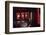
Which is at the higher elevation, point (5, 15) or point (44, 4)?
point (44, 4)

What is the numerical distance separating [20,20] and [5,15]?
243 mm

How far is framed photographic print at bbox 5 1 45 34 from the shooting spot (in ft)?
4.56

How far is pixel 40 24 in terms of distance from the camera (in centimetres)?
147

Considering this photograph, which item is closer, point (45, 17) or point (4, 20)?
point (4, 20)

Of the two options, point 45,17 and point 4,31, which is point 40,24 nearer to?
point 45,17

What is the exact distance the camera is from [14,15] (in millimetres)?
1407

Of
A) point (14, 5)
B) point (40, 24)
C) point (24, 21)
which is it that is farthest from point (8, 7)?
point (40, 24)

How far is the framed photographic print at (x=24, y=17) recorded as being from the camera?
1389mm

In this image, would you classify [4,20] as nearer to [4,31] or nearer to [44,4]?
[4,31]

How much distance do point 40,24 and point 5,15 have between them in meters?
0.57

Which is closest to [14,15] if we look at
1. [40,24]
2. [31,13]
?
[31,13]

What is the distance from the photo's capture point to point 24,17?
1438mm

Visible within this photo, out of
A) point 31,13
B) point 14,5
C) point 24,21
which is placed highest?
point 14,5

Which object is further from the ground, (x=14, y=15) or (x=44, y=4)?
(x=44, y=4)
